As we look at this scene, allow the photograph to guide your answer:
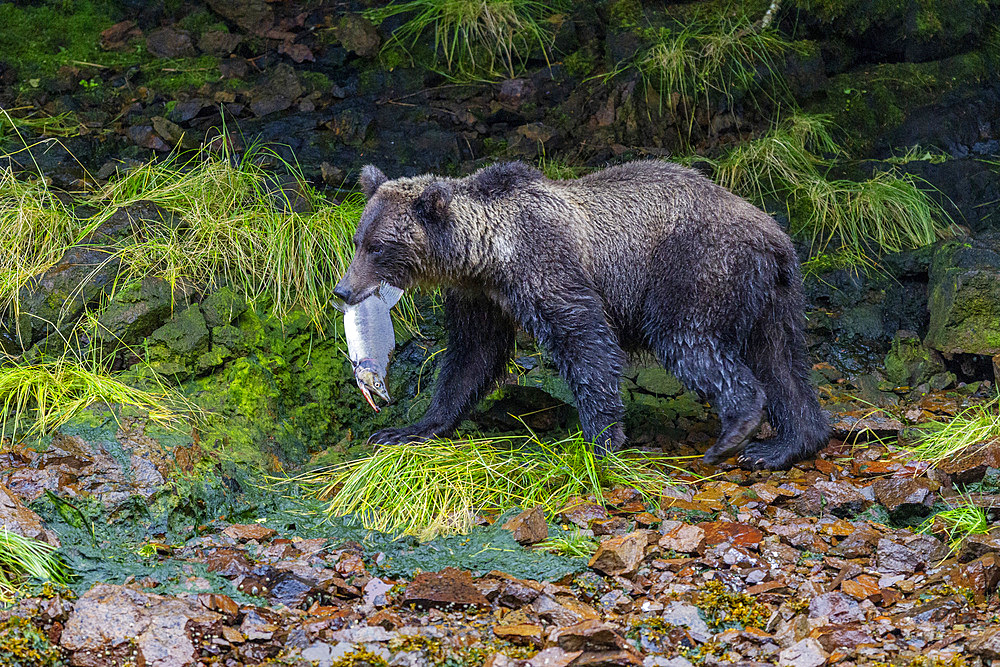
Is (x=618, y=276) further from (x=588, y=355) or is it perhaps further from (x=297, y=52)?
(x=297, y=52)

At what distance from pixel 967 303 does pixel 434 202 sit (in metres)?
4.00

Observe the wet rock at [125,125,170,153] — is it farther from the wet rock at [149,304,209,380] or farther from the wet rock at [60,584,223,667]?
the wet rock at [60,584,223,667]

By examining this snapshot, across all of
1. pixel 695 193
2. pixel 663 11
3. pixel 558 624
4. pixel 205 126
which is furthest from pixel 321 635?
pixel 663 11

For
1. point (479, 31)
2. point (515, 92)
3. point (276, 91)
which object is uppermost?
point (479, 31)

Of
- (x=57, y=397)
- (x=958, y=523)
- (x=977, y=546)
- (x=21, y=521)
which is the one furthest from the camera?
(x=57, y=397)

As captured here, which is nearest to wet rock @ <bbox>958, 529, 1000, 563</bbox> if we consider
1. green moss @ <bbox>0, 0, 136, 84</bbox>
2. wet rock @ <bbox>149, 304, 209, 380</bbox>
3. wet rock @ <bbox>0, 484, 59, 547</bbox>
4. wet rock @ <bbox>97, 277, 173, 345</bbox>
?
wet rock @ <bbox>0, 484, 59, 547</bbox>

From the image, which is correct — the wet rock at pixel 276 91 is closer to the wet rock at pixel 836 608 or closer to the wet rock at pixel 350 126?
the wet rock at pixel 350 126

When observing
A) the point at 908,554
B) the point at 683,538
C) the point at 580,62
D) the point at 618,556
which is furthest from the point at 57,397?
the point at 580,62

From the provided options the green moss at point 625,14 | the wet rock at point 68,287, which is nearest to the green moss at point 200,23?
the wet rock at point 68,287

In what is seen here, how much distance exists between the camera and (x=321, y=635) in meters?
4.30

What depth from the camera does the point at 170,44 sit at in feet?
29.8

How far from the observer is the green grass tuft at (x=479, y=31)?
884 centimetres

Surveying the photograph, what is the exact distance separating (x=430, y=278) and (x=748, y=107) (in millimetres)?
4023

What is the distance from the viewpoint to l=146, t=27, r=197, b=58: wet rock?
29.7ft
